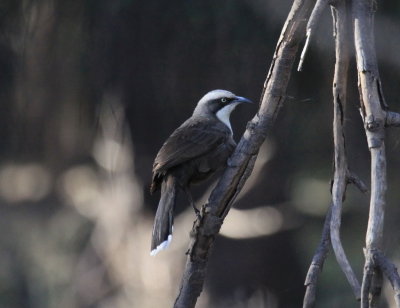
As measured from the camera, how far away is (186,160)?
4246 mm

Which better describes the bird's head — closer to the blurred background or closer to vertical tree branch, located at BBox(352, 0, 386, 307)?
vertical tree branch, located at BBox(352, 0, 386, 307)

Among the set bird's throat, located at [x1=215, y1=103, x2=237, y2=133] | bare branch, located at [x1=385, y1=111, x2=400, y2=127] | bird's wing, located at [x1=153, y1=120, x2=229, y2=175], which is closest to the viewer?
bare branch, located at [x1=385, y1=111, x2=400, y2=127]

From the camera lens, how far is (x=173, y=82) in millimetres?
7324

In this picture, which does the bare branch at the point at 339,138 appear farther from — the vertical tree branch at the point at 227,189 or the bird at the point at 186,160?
the bird at the point at 186,160

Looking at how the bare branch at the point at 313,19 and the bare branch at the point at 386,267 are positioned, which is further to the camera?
the bare branch at the point at 313,19

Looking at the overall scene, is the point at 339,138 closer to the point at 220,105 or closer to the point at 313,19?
the point at 313,19

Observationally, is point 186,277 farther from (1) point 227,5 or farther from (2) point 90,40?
(2) point 90,40

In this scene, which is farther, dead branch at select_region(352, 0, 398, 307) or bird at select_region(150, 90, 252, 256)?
bird at select_region(150, 90, 252, 256)

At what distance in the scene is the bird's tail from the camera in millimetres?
4004

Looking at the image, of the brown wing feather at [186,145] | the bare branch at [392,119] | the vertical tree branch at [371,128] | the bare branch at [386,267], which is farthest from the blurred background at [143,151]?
the bare branch at [386,267]

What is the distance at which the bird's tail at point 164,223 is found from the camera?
400cm

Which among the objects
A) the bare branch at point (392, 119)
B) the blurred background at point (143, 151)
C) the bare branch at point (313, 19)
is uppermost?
the bare branch at point (313, 19)

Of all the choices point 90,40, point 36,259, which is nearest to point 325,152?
point 90,40

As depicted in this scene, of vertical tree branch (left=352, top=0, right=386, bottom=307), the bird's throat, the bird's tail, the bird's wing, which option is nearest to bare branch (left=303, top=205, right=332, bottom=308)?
vertical tree branch (left=352, top=0, right=386, bottom=307)
